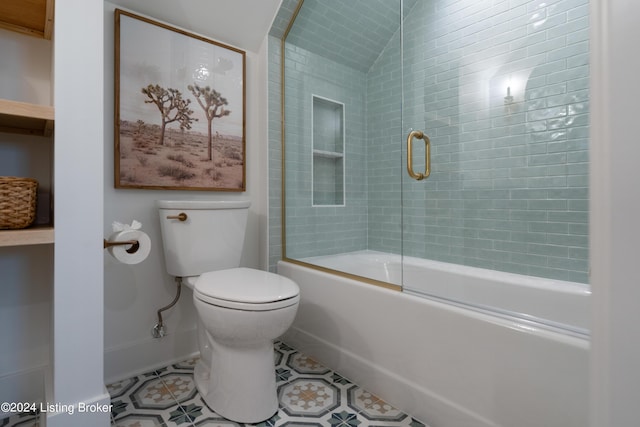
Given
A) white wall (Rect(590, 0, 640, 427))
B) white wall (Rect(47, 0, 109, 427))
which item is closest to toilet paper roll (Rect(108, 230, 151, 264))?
white wall (Rect(47, 0, 109, 427))

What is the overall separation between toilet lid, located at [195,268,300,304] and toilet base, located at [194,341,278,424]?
0.22 m

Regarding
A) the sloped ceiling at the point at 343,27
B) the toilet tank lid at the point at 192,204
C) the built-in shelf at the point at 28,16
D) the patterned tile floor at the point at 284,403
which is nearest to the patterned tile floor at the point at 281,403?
the patterned tile floor at the point at 284,403

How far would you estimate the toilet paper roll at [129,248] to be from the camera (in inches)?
51.0

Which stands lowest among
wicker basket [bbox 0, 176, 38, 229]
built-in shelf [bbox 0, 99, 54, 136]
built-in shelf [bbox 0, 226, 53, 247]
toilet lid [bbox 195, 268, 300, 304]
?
toilet lid [bbox 195, 268, 300, 304]

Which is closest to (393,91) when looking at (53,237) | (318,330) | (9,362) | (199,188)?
(199,188)

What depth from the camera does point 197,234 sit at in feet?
5.32

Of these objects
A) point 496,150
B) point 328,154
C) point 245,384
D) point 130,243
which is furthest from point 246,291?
point 496,150

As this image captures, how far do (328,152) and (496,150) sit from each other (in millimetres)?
986

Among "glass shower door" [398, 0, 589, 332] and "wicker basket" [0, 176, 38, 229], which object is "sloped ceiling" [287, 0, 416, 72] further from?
"wicker basket" [0, 176, 38, 229]

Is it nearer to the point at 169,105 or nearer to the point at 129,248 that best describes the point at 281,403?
the point at 129,248

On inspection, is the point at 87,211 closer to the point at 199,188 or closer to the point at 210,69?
the point at 199,188

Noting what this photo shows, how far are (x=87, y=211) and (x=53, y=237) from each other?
12 centimetres

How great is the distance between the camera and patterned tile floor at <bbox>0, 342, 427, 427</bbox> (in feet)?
4.20

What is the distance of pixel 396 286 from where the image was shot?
1.46 meters
